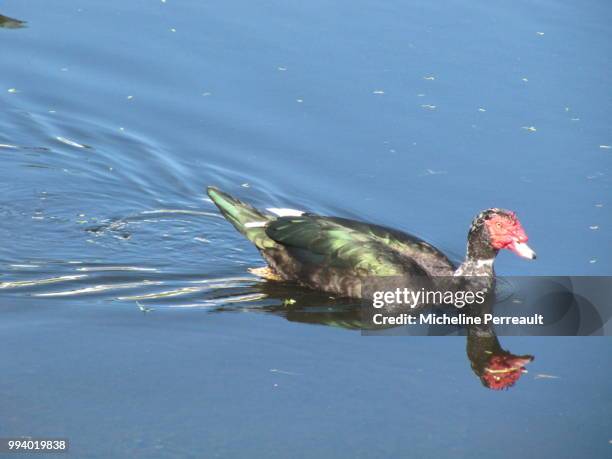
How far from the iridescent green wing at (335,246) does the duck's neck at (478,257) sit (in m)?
0.54

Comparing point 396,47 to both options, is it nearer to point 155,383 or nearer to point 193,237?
point 193,237

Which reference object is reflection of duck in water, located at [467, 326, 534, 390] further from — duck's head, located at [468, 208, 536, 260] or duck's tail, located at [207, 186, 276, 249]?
duck's tail, located at [207, 186, 276, 249]

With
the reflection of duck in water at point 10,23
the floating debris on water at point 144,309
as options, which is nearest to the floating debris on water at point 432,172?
the floating debris on water at point 144,309

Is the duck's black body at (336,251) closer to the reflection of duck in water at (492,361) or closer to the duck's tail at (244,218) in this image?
the duck's tail at (244,218)

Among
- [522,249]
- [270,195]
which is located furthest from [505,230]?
[270,195]

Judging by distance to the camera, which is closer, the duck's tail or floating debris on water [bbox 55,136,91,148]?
the duck's tail

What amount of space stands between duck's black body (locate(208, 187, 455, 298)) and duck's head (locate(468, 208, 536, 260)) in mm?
300

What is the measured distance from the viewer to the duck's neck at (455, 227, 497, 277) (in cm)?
1174

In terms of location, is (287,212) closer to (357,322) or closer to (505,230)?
(357,322)

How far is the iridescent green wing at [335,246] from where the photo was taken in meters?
11.5

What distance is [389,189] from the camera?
13070 millimetres

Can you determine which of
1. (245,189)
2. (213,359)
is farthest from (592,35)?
(213,359)

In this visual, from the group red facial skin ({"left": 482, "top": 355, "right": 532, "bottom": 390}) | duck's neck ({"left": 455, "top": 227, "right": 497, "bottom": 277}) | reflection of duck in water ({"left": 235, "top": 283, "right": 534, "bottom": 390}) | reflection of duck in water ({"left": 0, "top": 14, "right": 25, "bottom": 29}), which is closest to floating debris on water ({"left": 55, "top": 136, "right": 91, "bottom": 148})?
reflection of duck in water ({"left": 0, "top": 14, "right": 25, "bottom": 29})

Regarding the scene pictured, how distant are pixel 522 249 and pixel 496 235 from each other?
0.25m
